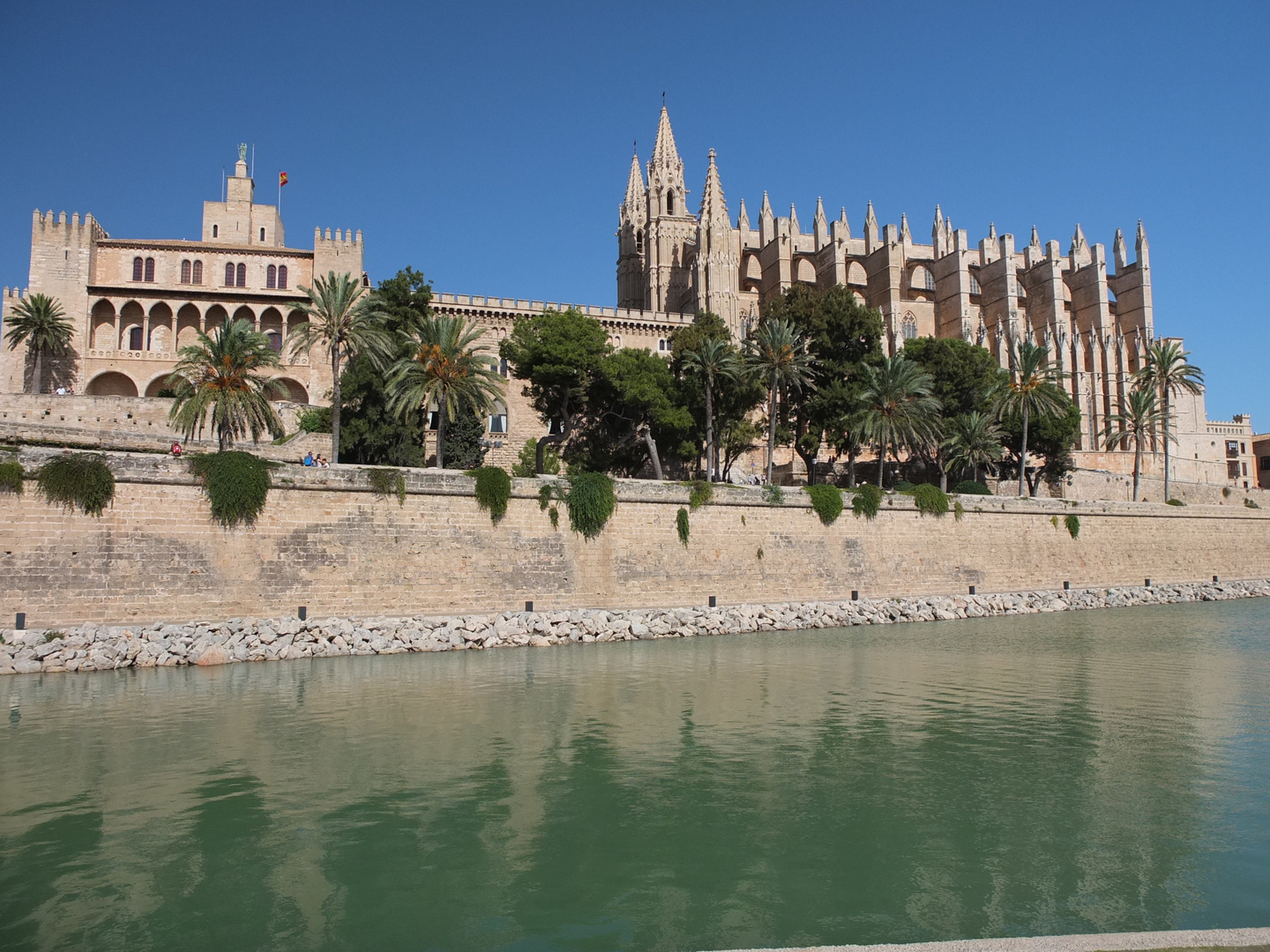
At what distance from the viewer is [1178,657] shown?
1895cm

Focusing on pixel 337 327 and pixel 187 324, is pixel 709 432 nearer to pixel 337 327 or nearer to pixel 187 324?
pixel 337 327

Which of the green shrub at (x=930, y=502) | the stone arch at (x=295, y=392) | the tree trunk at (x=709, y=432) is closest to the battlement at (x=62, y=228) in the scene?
the stone arch at (x=295, y=392)

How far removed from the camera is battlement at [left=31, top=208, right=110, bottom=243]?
133 ft

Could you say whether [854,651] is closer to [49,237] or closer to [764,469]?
[764,469]

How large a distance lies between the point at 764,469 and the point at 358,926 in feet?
132

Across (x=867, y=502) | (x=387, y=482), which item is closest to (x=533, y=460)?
(x=867, y=502)

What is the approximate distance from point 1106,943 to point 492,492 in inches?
777

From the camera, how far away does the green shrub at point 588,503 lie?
2470 centimetres

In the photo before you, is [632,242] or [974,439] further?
[632,242]

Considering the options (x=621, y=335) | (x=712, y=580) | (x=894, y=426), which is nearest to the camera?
(x=712, y=580)

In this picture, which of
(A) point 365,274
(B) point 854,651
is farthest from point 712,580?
(A) point 365,274

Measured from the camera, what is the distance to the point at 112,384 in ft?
136

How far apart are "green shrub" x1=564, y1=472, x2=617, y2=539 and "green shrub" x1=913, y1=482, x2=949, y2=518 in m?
11.3

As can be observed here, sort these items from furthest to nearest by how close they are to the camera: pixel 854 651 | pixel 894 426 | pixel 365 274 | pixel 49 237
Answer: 1. pixel 365 274
2. pixel 49 237
3. pixel 894 426
4. pixel 854 651
